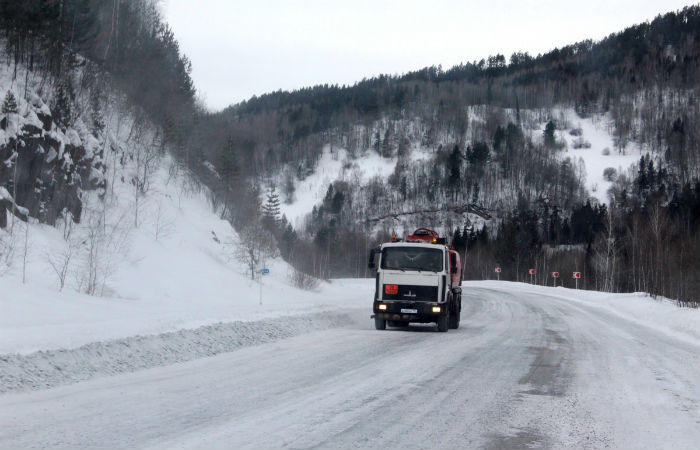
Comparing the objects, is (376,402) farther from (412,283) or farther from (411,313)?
(412,283)

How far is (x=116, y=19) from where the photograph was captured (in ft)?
164

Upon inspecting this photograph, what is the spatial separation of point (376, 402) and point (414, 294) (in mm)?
11734

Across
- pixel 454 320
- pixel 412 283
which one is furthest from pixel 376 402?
pixel 454 320

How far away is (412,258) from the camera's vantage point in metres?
20.3

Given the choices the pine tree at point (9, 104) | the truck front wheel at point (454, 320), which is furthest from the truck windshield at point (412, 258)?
the pine tree at point (9, 104)

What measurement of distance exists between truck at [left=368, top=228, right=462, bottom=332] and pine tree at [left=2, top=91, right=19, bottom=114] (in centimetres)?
1954

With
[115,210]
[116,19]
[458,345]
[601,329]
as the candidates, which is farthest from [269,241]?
[458,345]

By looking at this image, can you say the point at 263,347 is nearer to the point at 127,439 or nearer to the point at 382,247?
Answer: the point at 382,247

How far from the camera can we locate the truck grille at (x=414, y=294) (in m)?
19.8

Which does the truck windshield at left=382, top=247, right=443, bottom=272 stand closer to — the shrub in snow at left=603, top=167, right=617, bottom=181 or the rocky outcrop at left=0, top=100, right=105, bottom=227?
the rocky outcrop at left=0, top=100, right=105, bottom=227

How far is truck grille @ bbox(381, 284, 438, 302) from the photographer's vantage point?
1980cm

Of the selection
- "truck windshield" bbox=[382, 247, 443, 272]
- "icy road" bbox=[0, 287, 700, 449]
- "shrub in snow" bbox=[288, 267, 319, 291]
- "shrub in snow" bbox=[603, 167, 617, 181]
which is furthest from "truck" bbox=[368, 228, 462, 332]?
"shrub in snow" bbox=[603, 167, 617, 181]

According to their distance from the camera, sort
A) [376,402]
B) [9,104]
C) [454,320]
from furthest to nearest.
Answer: [9,104] < [454,320] < [376,402]

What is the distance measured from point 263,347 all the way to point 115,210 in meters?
24.9
